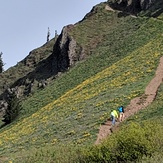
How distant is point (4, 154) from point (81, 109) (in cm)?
→ 981

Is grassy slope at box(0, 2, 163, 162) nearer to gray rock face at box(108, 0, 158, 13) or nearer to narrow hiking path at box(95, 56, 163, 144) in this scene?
narrow hiking path at box(95, 56, 163, 144)

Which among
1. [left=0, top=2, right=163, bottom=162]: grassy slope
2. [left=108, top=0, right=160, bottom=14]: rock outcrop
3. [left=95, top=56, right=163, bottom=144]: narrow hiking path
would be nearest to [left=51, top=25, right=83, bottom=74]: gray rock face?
[left=0, top=2, right=163, bottom=162]: grassy slope

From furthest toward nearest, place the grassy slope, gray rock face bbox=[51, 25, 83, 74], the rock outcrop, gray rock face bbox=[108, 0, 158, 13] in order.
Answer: gray rock face bbox=[108, 0, 158, 13] → the rock outcrop → gray rock face bbox=[51, 25, 83, 74] → the grassy slope

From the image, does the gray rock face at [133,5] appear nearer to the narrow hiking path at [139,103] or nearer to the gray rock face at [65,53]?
the gray rock face at [65,53]

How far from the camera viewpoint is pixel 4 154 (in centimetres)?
2988

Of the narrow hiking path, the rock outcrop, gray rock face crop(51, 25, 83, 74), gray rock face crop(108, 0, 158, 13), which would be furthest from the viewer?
gray rock face crop(108, 0, 158, 13)

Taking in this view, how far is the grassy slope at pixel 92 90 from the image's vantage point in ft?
105

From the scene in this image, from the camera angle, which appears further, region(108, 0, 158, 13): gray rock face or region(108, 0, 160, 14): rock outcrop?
region(108, 0, 158, 13): gray rock face

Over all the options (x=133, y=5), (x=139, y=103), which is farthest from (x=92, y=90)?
(x=133, y=5)

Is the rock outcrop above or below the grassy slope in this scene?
above

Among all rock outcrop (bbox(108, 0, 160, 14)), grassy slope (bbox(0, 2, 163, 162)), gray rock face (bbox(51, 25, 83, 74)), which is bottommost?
grassy slope (bbox(0, 2, 163, 162))

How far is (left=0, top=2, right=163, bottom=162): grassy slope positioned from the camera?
31922 millimetres

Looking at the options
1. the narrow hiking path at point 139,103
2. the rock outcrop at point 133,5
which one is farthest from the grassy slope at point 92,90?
the rock outcrop at point 133,5

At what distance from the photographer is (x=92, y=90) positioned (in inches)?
1766
